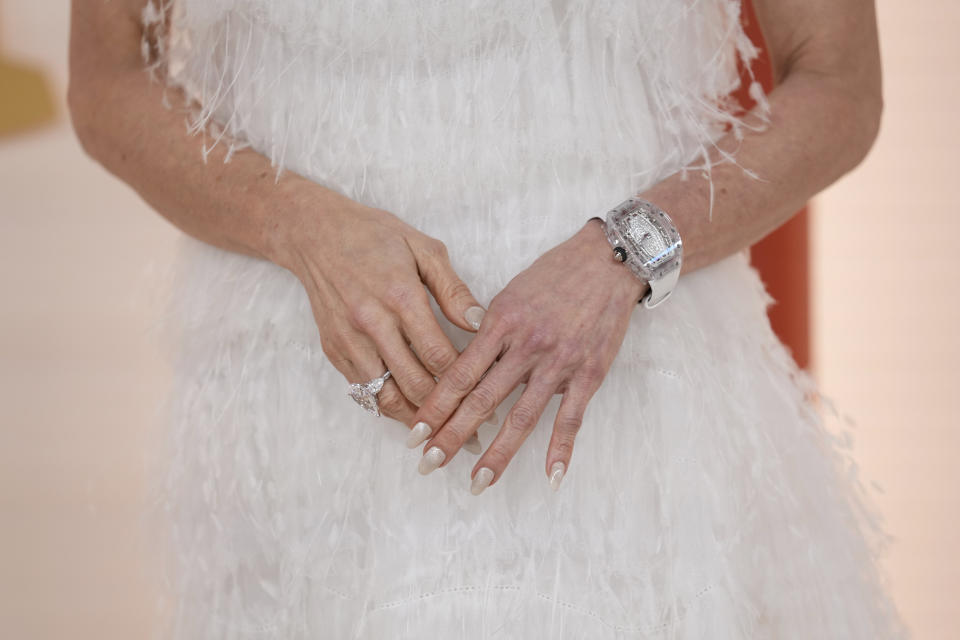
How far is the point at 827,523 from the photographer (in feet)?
2.27

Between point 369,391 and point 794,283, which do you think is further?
point 794,283

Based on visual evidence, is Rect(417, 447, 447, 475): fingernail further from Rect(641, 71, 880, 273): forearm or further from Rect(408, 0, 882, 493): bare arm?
Rect(641, 71, 880, 273): forearm

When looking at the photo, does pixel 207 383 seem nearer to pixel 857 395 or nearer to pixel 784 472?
pixel 784 472

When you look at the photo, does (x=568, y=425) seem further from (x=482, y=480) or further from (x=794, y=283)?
(x=794, y=283)

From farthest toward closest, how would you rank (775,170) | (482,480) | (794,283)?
(794,283)
(775,170)
(482,480)

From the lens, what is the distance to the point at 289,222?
0.66 meters

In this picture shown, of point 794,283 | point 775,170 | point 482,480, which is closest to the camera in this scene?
point 482,480

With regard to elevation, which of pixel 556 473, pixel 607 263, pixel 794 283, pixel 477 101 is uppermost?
pixel 477 101

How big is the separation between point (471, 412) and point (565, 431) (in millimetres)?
65

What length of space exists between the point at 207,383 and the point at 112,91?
0.89ft

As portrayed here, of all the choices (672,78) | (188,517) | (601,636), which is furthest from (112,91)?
(601,636)

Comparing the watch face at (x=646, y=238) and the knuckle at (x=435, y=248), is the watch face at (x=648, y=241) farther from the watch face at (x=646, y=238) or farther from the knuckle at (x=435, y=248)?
the knuckle at (x=435, y=248)

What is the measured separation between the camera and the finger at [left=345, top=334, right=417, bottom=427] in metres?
0.61

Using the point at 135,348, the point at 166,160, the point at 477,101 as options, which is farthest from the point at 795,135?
the point at 135,348
